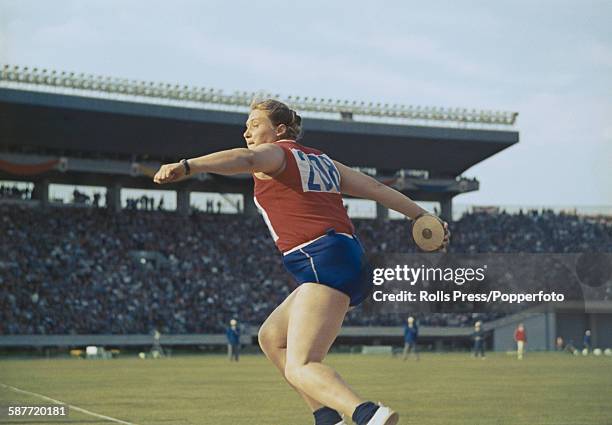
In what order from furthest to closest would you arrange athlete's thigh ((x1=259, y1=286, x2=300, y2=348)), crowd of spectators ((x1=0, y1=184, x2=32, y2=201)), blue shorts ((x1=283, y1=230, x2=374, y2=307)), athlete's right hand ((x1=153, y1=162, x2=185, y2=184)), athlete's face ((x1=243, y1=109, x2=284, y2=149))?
crowd of spectators ((x1=0, y1=184, x2=32, y2=201)) → athlete's thigh ((x1=259, y1=286, x2=300, y2=348)) → athlete's face ((x1=243, y1=109, x2=284, y2=149)) → blue shorts ((x1=283, y1=230, x2=374, y2=307)) → athlete's right hand ((x1=153, y1=162, x2=185, y2=184))

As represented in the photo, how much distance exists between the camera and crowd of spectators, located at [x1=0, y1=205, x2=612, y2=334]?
4556 centimetres

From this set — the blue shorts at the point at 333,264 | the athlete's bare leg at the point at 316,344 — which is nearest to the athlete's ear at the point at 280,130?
the blue shorts at the point at 333,264

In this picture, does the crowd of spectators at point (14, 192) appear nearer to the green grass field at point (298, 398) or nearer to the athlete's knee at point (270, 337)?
the green grass field at point (298, 398)

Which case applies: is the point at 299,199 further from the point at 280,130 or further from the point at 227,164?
the point at 227,164

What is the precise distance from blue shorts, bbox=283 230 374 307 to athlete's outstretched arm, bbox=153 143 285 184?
587mm

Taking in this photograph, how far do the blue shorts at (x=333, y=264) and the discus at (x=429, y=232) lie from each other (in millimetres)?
475

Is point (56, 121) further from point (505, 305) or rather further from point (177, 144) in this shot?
point (505, 305)

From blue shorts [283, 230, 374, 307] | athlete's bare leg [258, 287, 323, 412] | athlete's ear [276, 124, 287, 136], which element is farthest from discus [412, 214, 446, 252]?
athlete's ear [276, 124, 287, 136]

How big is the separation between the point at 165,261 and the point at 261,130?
45.8m

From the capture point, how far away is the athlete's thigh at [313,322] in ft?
19.6

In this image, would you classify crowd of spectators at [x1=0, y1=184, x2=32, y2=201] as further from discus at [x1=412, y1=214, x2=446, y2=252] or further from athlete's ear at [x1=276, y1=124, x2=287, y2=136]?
discus at [x1=412, y1=214, x2=446, y2=252]

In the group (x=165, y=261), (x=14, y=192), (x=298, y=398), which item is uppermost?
(x=14, y=192)

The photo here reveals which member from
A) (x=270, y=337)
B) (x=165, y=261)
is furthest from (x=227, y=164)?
(x=165, y=261)

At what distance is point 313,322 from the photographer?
5.96 metres
